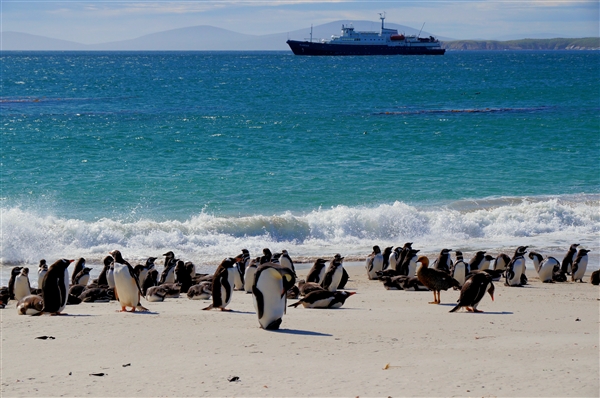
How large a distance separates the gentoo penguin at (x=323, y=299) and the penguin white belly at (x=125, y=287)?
6.97ft

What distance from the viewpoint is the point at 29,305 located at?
9820 mm

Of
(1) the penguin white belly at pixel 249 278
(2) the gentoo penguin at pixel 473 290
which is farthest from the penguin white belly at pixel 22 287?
(2) the gentoo penguin at pixel 473 290

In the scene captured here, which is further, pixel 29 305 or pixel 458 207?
pixel 458 207

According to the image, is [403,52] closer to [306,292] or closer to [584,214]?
[584,214]

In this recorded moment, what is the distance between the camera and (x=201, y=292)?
461 inches

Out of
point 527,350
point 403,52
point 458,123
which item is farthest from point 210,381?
point 403,52

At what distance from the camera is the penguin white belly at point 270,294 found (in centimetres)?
828

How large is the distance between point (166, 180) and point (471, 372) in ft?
63.4

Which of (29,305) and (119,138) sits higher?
(119,138)

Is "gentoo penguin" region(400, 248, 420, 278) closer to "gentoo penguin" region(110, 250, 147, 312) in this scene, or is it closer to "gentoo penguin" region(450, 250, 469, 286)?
"gentoo penguin" region(450, 250, 469, 286)

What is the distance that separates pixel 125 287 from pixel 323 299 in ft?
8.70

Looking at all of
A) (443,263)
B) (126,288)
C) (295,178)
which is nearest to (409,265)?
(443,263)

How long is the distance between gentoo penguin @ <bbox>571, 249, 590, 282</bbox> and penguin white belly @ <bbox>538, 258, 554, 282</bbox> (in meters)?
0.45

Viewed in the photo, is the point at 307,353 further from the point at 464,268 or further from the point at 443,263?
the point at 443,263
